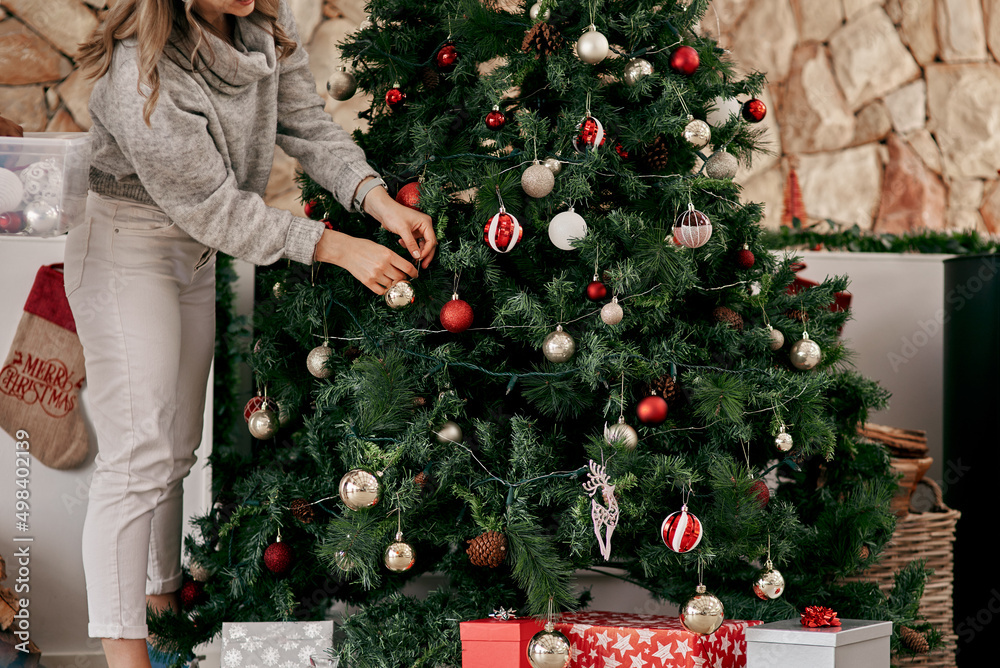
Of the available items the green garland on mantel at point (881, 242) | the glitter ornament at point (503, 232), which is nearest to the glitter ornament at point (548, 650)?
the glitter ornament at point (503, 232)

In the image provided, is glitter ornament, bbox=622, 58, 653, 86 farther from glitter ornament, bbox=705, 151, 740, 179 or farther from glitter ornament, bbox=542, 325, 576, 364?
glitter ornament, bbox=542, 325, 576, 364

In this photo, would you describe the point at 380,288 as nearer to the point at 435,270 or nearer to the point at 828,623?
the point at 435,270

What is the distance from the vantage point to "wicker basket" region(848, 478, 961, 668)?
155cm

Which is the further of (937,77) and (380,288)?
(937,77)

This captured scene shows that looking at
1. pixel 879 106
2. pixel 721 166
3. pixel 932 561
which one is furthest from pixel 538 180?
pixel 879 106

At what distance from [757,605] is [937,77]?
260 cm

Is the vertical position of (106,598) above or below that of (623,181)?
below

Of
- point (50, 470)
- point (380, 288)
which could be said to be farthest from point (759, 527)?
point (50, 470)

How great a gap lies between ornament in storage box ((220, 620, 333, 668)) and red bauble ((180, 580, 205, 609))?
193 mm

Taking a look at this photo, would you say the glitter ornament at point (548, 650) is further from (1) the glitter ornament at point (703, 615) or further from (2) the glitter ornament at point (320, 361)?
(2) the glitter ornament at point (320, 361)

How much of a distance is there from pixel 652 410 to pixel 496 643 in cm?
36

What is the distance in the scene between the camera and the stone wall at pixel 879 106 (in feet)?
9.55

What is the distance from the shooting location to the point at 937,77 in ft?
9.78

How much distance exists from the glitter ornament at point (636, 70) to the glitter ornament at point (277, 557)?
86 centimetres
